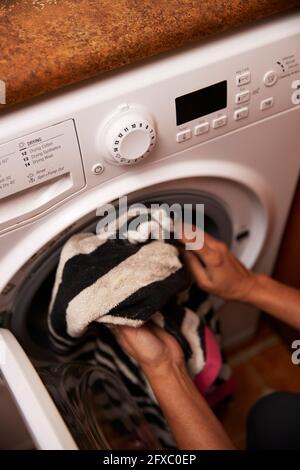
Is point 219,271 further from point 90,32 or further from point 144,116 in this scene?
point 90,32

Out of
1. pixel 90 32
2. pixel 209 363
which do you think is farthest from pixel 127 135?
pixel 209 363

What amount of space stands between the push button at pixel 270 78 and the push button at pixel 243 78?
28mm

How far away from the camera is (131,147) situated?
624 millimetres

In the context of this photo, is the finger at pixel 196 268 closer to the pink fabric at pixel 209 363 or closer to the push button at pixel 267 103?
the pink fabric at pixel 209 363

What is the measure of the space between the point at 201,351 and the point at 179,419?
0.64ft

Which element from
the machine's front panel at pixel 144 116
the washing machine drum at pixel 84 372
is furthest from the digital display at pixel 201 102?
the washing machine drum at pixel 84 372

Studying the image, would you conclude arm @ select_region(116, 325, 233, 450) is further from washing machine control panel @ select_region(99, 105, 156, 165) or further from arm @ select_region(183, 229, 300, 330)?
washing machine control panel @ select_region(99, 105, 156, 165)

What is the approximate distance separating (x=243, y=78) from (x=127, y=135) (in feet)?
0.61

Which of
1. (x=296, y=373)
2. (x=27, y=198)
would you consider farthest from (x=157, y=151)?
(x=296, y=373)

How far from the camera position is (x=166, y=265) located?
68cm

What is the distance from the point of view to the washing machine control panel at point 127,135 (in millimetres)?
600

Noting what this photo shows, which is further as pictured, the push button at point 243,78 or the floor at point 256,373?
the floor at point 256,373

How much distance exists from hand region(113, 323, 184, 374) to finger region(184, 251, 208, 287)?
0.13 m

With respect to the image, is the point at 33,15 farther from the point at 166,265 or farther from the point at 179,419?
the point at 179,419
